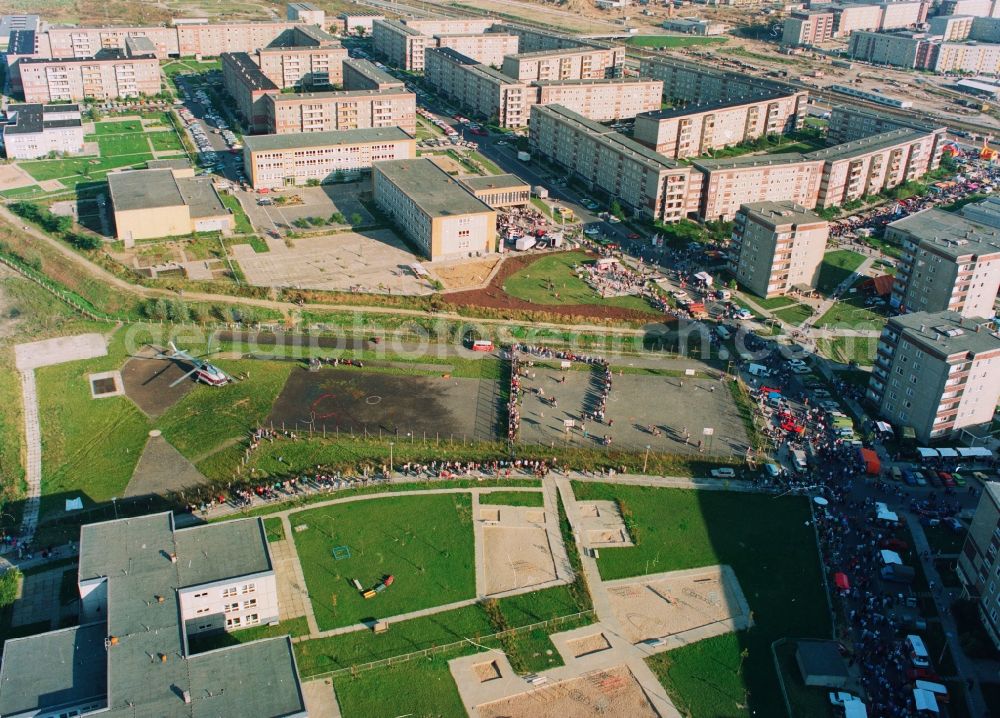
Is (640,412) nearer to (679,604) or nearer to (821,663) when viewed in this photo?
(679,604)

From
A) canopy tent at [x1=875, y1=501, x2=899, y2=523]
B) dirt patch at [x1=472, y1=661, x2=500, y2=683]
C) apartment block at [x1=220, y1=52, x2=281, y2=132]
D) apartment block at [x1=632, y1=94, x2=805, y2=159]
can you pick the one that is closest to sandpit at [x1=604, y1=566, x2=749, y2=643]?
dirt patch at [x1=472, y1=661, x2=500, y2=683]

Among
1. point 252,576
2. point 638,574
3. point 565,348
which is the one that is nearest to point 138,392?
point 252,576

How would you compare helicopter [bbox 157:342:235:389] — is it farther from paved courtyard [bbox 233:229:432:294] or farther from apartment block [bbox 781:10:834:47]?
apartment block [bbox 781:10:834:47]

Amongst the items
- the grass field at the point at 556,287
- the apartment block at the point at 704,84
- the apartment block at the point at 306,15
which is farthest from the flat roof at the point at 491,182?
the apartment block at the point at 306,15

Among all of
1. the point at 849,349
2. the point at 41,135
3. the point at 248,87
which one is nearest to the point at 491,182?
the point at 849,349

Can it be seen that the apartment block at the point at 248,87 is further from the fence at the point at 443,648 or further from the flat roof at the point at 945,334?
the fence at the point at 443,648

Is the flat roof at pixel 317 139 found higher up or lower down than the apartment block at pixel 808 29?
lower down
